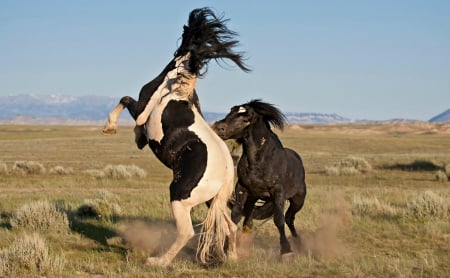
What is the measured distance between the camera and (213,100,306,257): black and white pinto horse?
27.8 feet

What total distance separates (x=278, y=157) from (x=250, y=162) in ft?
1.57

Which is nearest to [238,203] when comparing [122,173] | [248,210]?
[248,210]

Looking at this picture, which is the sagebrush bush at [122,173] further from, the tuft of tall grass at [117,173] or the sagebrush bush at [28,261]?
the sagebrush bush at [28,261]

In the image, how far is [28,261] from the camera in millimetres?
6980

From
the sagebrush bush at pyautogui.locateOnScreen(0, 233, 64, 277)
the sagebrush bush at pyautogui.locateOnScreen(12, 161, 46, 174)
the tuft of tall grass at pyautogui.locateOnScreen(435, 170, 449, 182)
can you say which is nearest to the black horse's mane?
the sagebrush bush at pyautogui.locateOnScreen(0, 233, 64, 277)

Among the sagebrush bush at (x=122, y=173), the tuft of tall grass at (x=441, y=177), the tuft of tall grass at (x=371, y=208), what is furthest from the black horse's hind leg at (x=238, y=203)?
the tuft of tall grass at (x=441, y=177)

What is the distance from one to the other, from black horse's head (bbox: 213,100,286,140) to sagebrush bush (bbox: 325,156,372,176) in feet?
66.9

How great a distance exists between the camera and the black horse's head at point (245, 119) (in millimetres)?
8453

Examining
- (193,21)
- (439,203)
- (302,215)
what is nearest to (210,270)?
(193,21)

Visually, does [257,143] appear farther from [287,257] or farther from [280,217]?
[287,257]

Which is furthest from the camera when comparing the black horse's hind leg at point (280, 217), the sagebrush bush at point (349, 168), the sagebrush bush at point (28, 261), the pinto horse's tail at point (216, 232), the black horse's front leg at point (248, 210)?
the sagebrush bush at point (349, 168)

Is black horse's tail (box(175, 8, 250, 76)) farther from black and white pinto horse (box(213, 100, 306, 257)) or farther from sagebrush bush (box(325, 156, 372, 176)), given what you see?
sagebrush bush (box(325, 156, 372, 176))

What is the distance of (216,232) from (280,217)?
4.08 feet

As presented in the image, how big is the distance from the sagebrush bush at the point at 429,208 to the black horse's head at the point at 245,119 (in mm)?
4930
